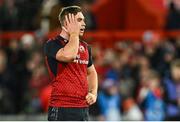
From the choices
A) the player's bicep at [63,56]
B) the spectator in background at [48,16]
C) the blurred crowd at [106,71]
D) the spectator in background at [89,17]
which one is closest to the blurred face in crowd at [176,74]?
the blurred crowd at [106,71]

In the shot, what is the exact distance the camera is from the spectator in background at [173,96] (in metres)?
14.0

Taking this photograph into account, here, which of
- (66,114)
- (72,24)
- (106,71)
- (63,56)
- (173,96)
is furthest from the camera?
(106,71)

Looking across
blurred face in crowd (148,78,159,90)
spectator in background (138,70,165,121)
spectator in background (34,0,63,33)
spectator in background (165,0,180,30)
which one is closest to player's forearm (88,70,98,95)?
spectator in background (138,70,165,121)

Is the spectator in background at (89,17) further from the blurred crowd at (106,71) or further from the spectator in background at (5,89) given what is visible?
the spectator in background at (5,89)

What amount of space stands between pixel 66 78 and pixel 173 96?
570 centimetres

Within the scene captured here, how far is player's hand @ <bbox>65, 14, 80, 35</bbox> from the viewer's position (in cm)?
859

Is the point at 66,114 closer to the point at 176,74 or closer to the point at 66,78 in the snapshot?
the point at 66,78

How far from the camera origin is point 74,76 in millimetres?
8688

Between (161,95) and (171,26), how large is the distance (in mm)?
3210

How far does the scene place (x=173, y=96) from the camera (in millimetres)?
14117

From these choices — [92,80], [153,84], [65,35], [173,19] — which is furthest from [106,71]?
[65,35]

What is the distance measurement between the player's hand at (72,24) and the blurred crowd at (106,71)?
5.70 metres

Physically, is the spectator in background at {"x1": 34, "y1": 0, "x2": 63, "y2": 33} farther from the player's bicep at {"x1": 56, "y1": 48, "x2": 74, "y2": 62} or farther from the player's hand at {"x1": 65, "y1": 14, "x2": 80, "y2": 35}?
the player's bicep at {"x1": 56, "y1": 48, "x2": 74, "y2": 62}

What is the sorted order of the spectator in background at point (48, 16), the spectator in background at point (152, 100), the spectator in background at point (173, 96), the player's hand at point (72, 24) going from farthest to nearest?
the spectator in background at point (48, 16), the spectator in background at point (152, 100), the spectator in background at point (173, 96), the player's hand at point (72, 24)
